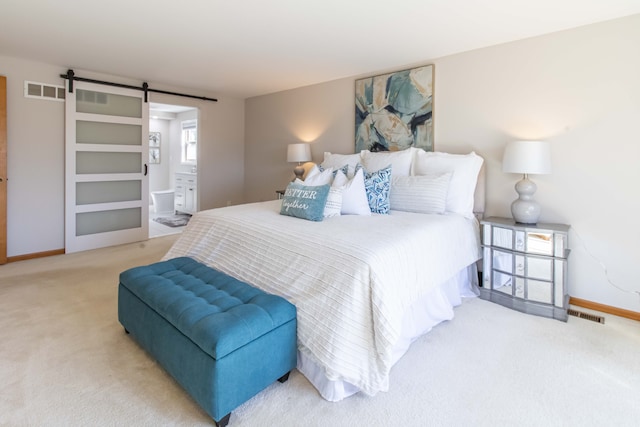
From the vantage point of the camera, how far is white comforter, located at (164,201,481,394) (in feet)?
5.27

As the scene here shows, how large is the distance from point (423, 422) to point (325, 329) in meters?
0.58

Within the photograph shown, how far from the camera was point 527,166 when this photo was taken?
2.63m

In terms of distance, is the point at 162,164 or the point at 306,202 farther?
the point at 162,164

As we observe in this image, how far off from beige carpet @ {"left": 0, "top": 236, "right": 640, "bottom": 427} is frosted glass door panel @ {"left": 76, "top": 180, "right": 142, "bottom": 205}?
197 centimetres

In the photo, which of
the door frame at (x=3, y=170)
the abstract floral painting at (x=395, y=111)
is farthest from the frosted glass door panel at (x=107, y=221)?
the abstract floral painting at (x=395, y=111)

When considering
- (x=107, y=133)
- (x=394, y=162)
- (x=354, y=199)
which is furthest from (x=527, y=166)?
(x=107, y=133)

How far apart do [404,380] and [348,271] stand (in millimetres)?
684

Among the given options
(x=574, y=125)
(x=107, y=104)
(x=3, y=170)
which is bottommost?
(x=3, y=170)

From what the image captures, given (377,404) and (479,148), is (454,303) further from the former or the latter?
(479,148)

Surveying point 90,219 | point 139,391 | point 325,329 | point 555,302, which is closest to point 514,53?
point 555,302

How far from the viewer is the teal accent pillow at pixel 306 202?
8.11 feet

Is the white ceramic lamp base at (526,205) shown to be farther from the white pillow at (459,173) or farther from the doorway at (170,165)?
the doorway at (170,165)

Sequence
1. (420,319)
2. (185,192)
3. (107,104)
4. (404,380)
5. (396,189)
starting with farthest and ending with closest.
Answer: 1. (185,192)
2. (107,104)
3. (396,189)
4. (420,319)
5. (404,380)

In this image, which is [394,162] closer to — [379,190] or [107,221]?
[379,190]
